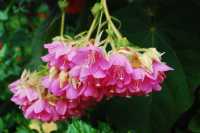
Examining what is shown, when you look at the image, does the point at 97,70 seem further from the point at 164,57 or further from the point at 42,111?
the point at 164,57

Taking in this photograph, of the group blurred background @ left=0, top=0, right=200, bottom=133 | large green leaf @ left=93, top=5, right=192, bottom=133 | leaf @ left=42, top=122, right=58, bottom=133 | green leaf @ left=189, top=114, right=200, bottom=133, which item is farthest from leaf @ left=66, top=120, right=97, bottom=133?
leaf @ left=42, top=122, right=58, bottom=133

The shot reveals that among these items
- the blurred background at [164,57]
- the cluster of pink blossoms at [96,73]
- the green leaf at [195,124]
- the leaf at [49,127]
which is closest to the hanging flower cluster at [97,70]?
the cluster of pink blossoms at [96,73]

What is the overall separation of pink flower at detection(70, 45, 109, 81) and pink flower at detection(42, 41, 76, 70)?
0.02m

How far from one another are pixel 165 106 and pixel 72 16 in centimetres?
41

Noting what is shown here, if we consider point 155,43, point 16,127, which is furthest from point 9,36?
point 155,43

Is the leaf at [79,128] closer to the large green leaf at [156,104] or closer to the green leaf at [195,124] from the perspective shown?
the large green leaf at [156,104]

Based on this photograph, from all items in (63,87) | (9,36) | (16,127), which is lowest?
(16,127)

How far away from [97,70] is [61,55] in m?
0.07

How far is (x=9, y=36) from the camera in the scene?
217cm

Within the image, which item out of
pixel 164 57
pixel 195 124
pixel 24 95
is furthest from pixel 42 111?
pixel 195 124

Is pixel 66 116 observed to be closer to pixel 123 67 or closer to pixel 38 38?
pixel 123 67

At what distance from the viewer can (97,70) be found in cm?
94

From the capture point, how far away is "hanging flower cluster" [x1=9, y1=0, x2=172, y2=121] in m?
0.94

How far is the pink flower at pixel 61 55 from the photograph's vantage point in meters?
0.97
